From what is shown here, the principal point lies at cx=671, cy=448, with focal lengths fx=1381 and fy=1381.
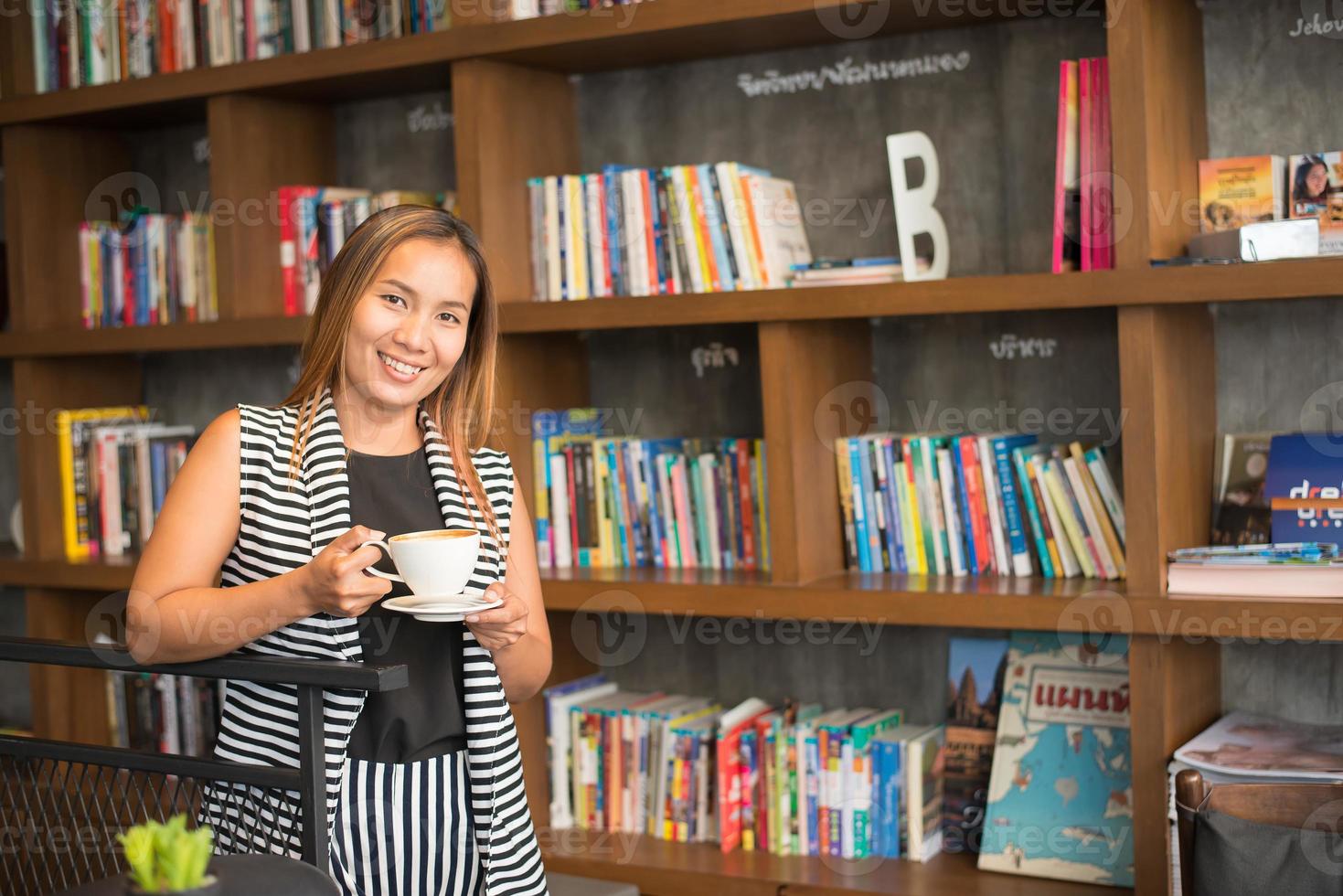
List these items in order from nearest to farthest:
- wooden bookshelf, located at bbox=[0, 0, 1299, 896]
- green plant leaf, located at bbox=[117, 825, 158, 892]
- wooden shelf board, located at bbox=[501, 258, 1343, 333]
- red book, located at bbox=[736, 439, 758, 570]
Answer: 1. green plant leaf, located at bbox=[117, 825, 158, 892]
2. wooden shelf board, located at bbox=[501, 258, 1343, 333]
3. wooden bookshelf, located at bbox=[0, 0, 1299, 896]
4. red book, located at bbox=[736, 439, 758, 570]

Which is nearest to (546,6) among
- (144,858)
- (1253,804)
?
(1253,804)

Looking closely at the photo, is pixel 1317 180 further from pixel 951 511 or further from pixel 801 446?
pixel 801 446

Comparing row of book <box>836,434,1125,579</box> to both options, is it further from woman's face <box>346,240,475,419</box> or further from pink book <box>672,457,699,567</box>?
woman's face <box>346,240,475,419</box>

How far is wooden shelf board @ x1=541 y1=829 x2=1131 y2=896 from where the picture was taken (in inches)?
88.0

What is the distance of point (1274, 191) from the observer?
2.12 meters

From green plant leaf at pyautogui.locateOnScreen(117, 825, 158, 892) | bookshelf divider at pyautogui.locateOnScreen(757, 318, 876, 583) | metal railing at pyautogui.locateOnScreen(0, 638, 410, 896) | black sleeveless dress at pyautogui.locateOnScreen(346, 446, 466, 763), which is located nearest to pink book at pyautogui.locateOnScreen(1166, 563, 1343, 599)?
bookshelf divider at pyautogui.locateOnScreen(757, 318, 876, 583)

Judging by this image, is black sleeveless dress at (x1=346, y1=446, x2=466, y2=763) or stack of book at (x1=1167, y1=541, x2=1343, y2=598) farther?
stack of book at (x1=1167, y1=541, x2=1343, y2=598)

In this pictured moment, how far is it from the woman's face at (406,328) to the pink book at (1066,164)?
958 millimetres

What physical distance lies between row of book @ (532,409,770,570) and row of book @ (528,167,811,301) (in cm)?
29

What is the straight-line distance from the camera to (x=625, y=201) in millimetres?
2512

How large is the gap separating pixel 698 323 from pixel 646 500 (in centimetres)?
38

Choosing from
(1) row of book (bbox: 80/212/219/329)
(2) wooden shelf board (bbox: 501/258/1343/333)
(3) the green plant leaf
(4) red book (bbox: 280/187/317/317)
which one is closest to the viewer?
(3) the green plant leaf


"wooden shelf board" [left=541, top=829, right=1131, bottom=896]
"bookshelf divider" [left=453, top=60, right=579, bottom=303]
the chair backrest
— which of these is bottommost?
"wooden shelf board" [left=541, top=829, right=1131, bottom=896]

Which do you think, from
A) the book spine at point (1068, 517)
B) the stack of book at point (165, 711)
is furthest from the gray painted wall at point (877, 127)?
the stack of book at point (165, 711)
